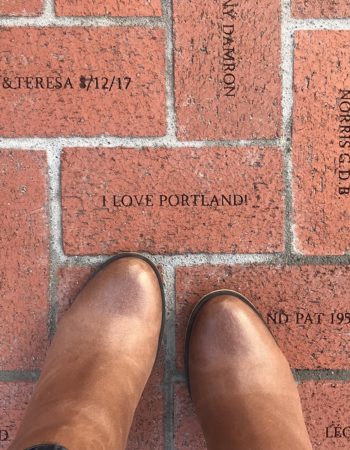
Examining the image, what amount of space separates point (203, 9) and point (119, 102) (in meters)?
0.23

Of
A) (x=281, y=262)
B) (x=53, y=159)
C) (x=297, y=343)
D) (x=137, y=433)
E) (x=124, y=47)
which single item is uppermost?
(x=124, y=47)

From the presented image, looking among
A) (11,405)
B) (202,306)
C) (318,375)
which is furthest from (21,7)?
(318,375)

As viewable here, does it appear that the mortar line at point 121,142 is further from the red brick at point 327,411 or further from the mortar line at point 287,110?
the red brick at point 327,411

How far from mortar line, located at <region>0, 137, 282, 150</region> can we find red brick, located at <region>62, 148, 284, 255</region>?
0.01 metres

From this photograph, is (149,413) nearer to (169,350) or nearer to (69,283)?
(169,350)

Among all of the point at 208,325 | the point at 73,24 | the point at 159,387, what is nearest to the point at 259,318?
the point at 208,325

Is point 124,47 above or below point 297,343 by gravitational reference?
above

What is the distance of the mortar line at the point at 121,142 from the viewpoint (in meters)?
0.90

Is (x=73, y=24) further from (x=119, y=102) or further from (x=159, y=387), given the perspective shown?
(x=159, y=387)

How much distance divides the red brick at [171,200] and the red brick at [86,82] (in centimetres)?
6

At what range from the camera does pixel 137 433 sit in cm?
95

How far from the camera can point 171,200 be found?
2.98 ft

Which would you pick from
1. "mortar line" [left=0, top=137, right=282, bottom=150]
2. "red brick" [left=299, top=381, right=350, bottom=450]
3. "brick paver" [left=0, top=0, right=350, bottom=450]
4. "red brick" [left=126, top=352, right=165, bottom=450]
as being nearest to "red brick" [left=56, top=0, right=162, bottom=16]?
→ "brick paver" [left=0, top=0, right=350, bottom=450]

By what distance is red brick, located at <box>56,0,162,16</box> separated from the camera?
88 cm
